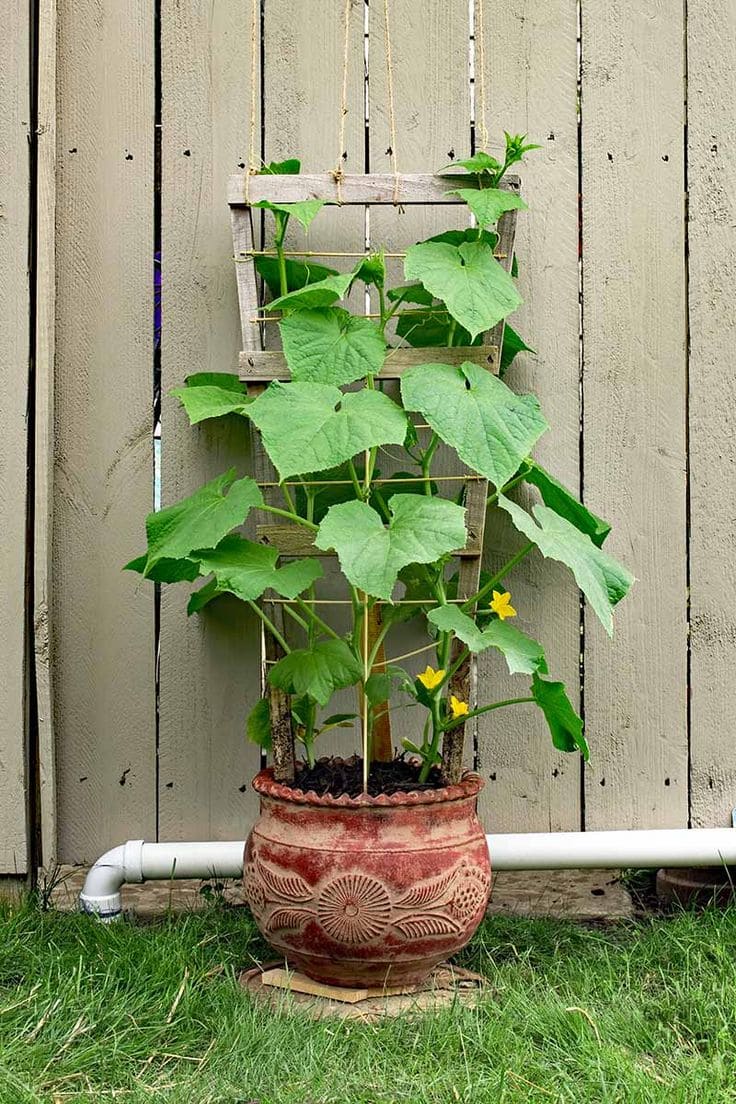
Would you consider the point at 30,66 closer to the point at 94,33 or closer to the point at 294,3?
the point at 94,33

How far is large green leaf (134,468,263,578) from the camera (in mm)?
1428

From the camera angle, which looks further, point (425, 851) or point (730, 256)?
point (730, 256)

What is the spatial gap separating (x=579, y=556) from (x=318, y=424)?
0.40 meters

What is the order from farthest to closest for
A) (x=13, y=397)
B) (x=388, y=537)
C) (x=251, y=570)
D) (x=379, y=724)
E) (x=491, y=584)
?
(x=13, y=397)
(x=379, y=724)
(x=491, y=584)
(x=251, y=570)
(x=388, y=537)

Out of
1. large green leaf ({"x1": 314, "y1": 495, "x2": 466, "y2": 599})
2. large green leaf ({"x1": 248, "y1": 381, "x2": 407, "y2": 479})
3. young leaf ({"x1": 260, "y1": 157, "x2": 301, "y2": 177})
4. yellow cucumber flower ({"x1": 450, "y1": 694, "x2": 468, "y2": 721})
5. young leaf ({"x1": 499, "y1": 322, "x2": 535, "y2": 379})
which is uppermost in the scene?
young leaf ({"x1": 260, "y1": 157, "x2": 301, "y2": 177})

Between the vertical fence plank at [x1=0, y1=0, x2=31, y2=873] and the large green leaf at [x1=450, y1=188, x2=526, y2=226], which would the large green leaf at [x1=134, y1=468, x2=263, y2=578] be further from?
the large green leaf at [x1=450, y1=188, x2=526, y2=226]

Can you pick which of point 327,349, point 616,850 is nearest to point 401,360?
point 327,349

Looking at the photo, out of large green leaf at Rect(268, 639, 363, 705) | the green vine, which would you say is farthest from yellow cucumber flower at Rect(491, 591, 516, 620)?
large green leaf at Rect(268, 639, 363, 705)

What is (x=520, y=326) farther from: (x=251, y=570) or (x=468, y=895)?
(x=468, y=895)

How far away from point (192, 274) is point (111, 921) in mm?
1031

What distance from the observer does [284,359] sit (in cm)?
154

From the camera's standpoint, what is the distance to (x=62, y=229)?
71.1 inches

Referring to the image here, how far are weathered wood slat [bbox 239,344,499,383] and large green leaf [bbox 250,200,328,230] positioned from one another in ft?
0.62

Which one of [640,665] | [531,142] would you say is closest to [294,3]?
[531,142]
